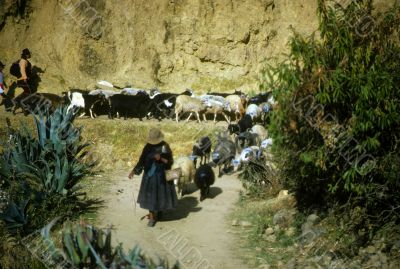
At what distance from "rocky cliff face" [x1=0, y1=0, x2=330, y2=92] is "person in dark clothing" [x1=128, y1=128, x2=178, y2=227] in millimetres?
8886

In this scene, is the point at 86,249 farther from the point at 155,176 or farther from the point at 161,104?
the point at 161,104

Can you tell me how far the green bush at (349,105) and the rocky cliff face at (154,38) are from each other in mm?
9792

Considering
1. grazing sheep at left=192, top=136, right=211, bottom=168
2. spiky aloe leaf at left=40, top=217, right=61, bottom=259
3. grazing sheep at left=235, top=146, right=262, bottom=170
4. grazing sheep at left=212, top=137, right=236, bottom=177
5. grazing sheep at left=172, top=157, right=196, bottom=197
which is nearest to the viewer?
spiky aloe leaf at left=40, top=217, right=61, bottom=259

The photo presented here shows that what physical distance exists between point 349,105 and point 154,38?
1134cm

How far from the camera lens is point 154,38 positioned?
17.6 metres

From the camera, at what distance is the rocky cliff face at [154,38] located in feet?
56.3

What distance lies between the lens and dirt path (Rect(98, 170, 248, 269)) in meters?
7.41

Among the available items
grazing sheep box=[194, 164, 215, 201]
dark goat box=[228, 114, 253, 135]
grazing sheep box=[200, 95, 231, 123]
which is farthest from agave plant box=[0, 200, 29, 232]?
grazing sheep box=[200, 95, 231, 123]

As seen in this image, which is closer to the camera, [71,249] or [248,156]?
[71,249]

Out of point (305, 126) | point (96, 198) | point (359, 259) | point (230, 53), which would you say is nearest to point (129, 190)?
point (96, 198)

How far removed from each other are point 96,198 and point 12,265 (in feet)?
10.4

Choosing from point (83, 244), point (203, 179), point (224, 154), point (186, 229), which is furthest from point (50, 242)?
point (224, 154)

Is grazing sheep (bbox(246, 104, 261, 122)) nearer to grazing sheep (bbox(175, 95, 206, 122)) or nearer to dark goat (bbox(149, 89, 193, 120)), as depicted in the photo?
grazing sheep (bbox(175, 95, 206, 122))

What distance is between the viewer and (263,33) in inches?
704
